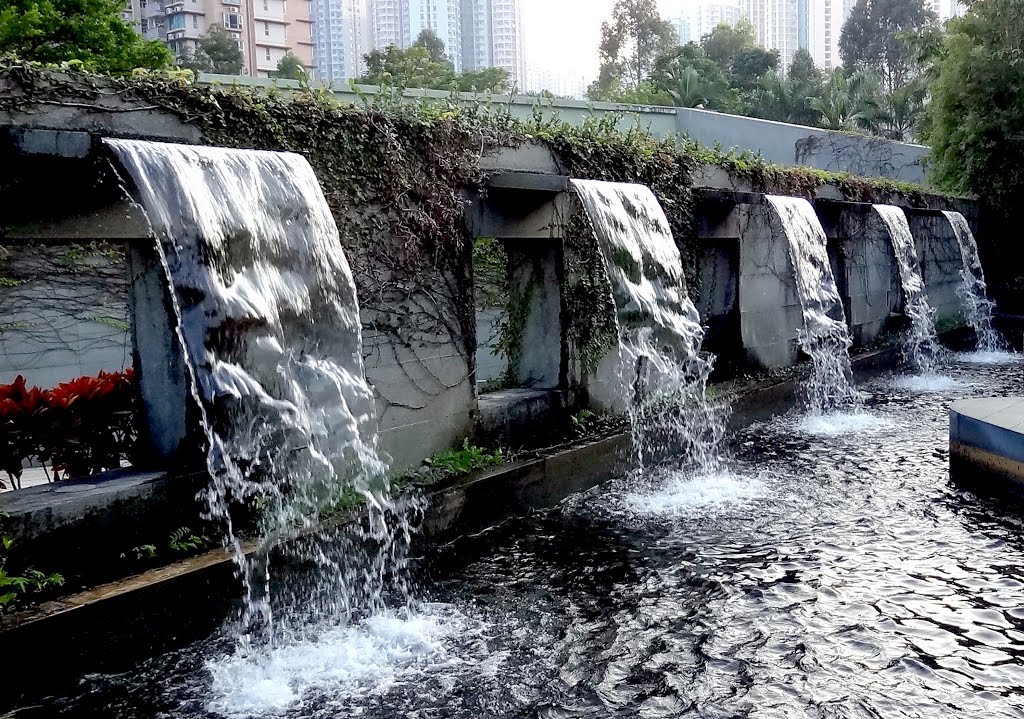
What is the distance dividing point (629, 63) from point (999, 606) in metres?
55.6

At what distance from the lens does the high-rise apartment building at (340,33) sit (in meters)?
115

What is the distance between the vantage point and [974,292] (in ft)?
57.0

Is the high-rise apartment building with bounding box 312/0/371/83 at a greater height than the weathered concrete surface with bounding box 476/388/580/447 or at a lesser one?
greater

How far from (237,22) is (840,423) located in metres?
83.3

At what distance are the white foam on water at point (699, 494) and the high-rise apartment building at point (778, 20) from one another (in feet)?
331

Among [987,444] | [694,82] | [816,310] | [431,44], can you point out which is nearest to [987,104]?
[816,310]

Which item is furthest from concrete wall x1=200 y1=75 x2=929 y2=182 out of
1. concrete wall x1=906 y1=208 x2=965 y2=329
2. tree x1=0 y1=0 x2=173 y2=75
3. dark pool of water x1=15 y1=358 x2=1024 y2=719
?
dark pool of water x1=15 y1=358 x2=1024 y2=719

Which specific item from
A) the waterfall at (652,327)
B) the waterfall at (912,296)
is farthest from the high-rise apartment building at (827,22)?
the waterfall at (652,327)

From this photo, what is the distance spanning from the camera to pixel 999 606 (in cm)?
478

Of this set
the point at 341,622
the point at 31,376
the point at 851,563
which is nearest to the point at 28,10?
the point at 31,376

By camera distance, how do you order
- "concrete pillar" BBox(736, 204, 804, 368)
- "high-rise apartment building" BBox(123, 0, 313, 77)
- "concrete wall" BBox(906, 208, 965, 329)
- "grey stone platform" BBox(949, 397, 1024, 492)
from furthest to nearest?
"high-rise apartment building" BBox(123, 0, 313, 77), "concrete wall" BBox(906, 208, 965, 329), "concrete pillar" BBox(736, 204, 804, 368), "grey stone platform" BBox(949, 397, 1024, 492)

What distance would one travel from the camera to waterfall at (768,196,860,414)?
10.5 metres

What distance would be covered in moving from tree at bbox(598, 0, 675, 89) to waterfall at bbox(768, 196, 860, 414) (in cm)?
4550

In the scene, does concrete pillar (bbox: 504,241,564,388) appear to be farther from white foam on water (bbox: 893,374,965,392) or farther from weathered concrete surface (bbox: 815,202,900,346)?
white foam on water (bbox: 893,374,965,392)
